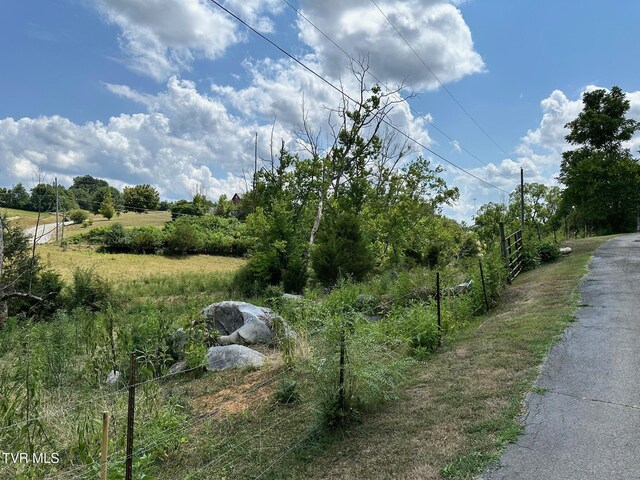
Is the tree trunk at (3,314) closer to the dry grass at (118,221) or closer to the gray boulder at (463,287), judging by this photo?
the gray boulder at (463,287)

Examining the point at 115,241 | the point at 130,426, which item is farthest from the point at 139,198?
the point at 130,426

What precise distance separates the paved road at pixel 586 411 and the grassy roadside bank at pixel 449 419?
0.54 ft

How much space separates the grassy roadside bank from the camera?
10.9 feet

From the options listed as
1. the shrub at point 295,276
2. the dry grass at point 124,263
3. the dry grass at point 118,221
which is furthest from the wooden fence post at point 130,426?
the dry grass at point 118,221

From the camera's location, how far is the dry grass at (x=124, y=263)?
23.4 metres

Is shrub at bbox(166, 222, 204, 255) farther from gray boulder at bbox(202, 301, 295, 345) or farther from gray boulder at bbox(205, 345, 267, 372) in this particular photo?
gray boulder at bbox(205, 345, 267, 372)

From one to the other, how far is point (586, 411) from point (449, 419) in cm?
129

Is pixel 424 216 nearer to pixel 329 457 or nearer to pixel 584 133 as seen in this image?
pixel 584 133

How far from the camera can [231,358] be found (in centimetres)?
668

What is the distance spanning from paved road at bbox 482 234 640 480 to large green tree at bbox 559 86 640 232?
2781 centimetres

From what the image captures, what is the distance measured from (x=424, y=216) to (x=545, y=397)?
822 inches

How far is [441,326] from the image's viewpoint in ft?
22.5

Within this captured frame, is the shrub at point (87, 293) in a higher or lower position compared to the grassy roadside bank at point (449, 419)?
lower

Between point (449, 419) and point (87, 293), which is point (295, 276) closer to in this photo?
point (87, 293)
